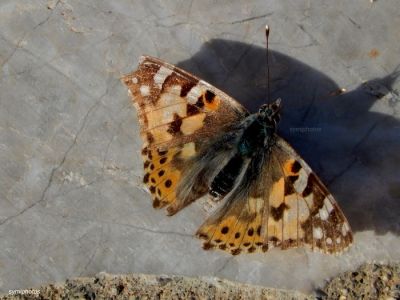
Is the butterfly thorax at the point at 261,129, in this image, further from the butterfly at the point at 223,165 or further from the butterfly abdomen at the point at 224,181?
the butterfly abdomen at the point at 224,181

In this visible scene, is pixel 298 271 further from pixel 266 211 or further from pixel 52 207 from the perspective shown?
pixel 52 207

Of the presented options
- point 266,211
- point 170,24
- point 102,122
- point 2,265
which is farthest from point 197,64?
point 2,265

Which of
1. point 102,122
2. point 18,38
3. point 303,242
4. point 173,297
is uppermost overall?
point 18,38

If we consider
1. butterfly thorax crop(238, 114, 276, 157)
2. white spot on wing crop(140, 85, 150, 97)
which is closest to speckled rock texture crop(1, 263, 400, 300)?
butterfly thorax crop(238, 114, 276, 157)

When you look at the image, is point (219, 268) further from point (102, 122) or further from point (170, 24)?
point (170, 24)

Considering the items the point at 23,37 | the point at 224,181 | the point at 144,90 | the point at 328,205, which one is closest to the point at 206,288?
the point at 224,181

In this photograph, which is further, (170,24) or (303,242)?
(170,24)

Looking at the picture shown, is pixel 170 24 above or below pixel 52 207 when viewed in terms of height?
above

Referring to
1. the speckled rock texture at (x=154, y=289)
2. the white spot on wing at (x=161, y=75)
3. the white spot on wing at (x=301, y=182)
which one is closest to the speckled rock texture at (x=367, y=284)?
the speckled rock texture at (x=154, y=289)
